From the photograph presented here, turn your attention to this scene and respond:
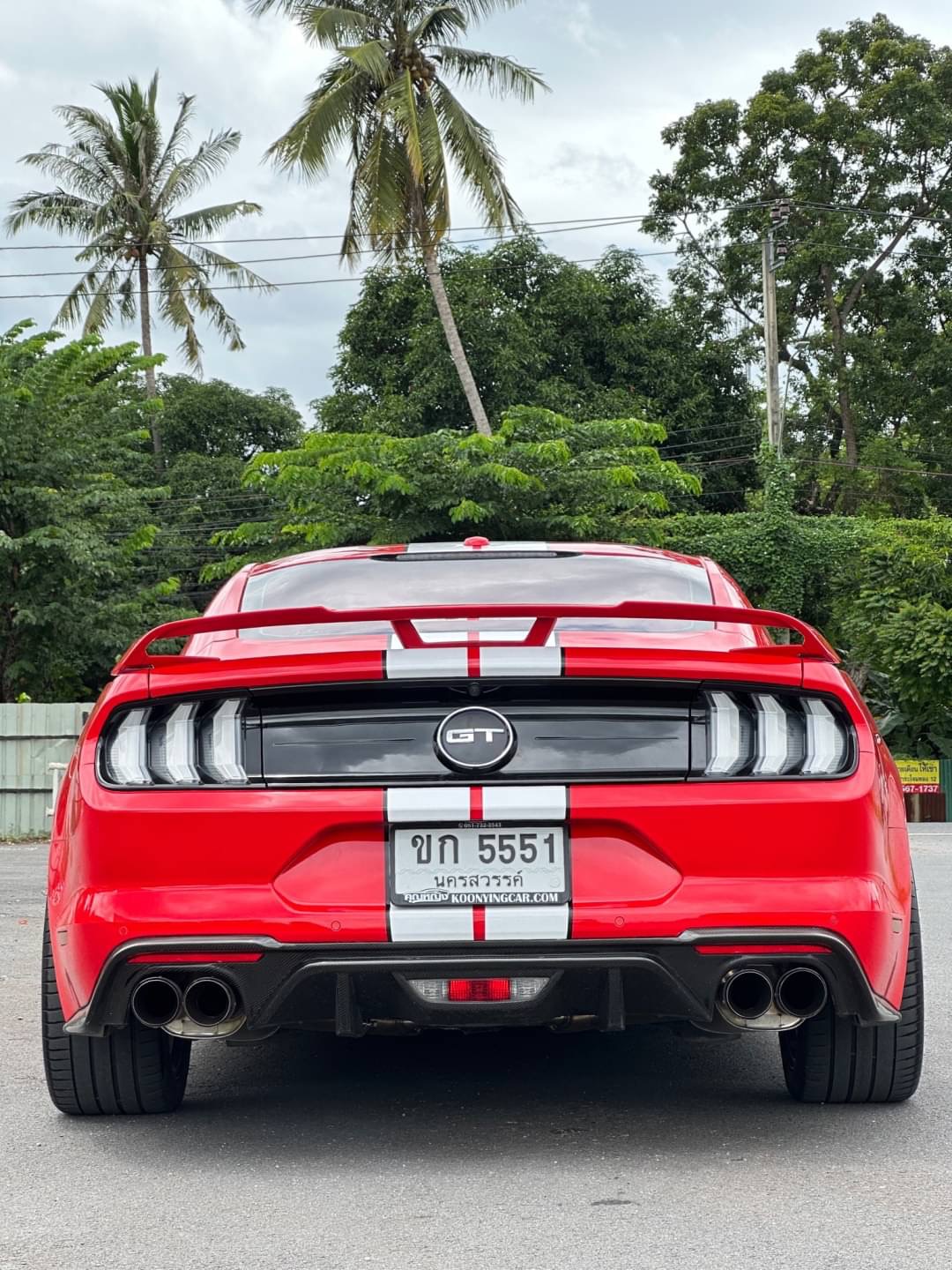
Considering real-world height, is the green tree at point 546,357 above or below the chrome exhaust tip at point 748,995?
above

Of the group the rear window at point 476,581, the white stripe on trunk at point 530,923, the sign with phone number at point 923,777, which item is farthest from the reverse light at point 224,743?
the sign with phone number at point 923,777

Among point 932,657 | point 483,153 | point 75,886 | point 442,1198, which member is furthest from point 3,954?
point 483,153

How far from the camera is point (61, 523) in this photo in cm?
1892

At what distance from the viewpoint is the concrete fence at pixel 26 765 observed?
16.2m

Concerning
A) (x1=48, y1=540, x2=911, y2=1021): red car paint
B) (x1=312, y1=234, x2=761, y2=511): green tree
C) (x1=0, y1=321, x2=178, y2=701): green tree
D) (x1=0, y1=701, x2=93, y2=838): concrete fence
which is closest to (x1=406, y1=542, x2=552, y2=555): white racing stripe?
(x1=48, y1=540, x2=911, y2=1021): red car paint

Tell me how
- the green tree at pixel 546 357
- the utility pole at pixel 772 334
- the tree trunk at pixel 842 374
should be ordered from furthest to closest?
the tree trunk at pixel 842 374 < the green tree at pixel 546 357 < the utility pole at pixel 772 334

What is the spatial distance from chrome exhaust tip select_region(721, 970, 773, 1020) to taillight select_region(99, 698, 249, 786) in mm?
1150

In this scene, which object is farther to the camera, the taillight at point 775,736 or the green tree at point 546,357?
the green tree at point 546,357

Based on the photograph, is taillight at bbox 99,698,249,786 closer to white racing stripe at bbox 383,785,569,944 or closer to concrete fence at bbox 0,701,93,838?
white racing stripe at bbox 383,785,569,944

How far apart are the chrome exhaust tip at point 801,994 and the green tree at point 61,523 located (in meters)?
15.4

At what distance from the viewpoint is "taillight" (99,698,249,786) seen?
142 inches

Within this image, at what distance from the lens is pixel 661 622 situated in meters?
3.93

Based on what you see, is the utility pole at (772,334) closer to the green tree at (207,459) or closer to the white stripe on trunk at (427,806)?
the green tree at (207,459)

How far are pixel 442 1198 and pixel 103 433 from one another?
18.9m
